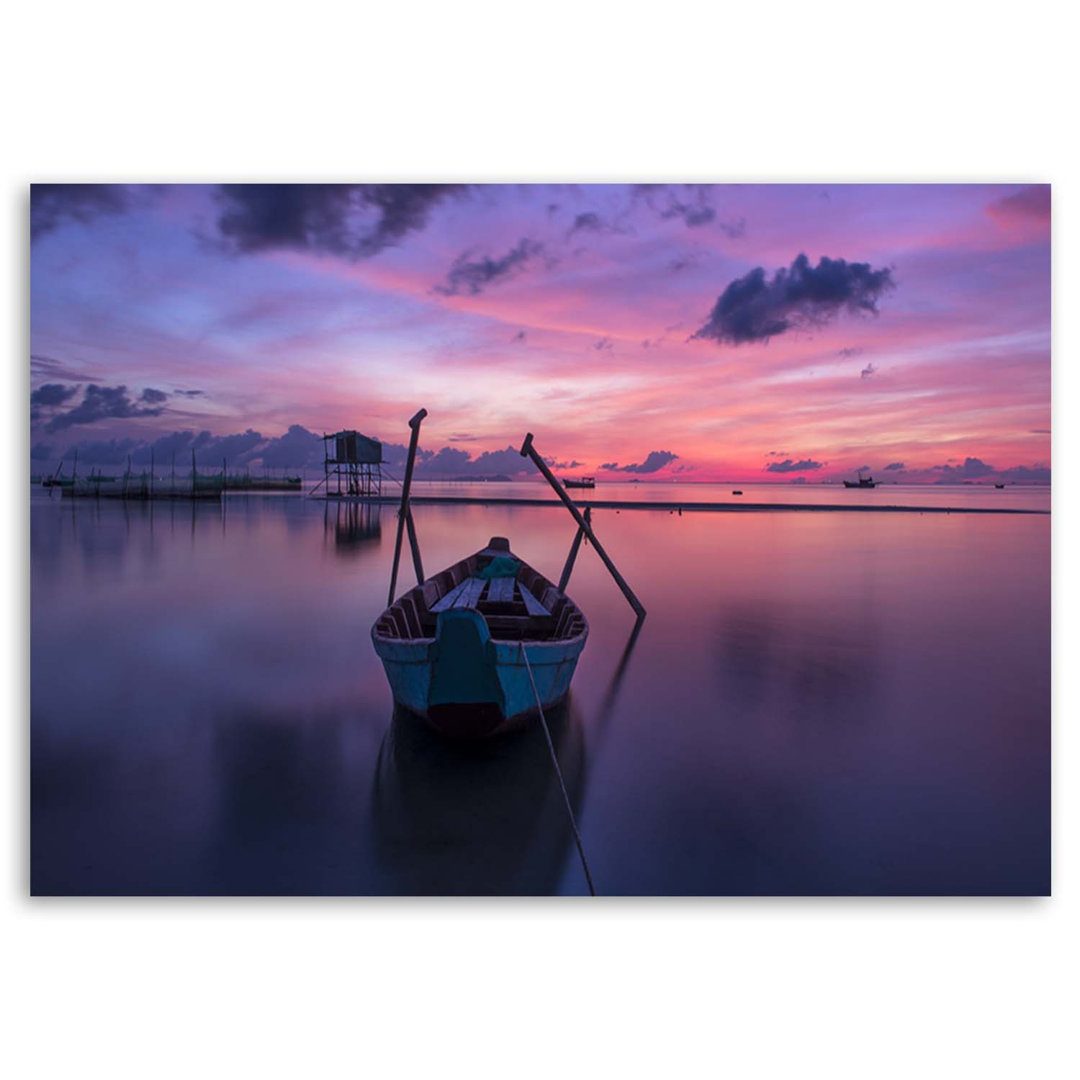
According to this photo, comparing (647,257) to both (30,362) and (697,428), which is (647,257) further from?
(30,362)

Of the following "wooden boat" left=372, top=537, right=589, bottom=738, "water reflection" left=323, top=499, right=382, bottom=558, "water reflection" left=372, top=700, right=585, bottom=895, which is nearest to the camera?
"water reflection" left=372, top=700, right=585, bottom=895

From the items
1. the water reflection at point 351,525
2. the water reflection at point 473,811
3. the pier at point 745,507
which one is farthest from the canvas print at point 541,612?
the pier at point 745,507

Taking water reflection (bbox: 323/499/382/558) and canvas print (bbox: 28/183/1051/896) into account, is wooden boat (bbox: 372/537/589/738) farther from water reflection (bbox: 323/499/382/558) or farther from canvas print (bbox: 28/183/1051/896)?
water reflection (bbox: 323/499/382/558)

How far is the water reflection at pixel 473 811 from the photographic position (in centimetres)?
338

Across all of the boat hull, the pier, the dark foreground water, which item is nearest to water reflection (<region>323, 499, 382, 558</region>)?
the pier

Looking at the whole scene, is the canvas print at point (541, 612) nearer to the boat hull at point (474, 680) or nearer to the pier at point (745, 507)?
the boat hull at point (474, 680)

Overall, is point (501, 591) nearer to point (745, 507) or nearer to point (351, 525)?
point (351, 525)

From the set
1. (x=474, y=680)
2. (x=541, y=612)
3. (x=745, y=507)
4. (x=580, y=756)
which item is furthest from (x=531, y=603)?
(x=745, y=507)

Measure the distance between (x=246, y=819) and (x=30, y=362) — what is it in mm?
3166

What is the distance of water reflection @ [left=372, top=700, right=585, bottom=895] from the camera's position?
338cm

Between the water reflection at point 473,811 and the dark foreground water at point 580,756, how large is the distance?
0.05ft

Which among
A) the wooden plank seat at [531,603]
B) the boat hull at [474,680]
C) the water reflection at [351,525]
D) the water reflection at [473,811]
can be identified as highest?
the water reflection at [351,525]

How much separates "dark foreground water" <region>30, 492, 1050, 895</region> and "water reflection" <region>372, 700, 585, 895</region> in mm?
16

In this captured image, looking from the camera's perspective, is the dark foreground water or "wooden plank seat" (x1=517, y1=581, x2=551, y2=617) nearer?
the dark foreground water
